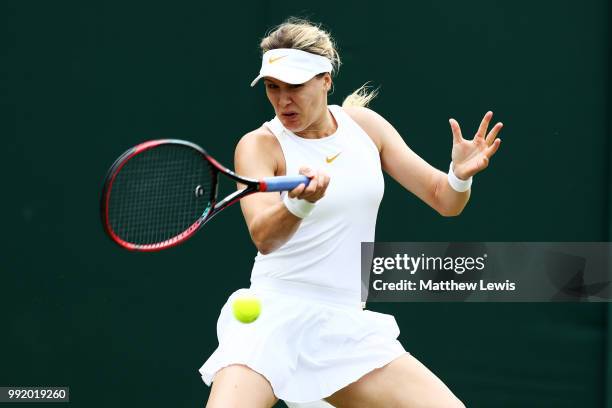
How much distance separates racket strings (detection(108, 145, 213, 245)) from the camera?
315 cm

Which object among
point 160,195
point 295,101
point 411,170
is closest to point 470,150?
point 411,170

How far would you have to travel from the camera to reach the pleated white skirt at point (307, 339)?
3.24 metres

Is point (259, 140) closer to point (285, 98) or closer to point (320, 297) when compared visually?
point (285, 98)

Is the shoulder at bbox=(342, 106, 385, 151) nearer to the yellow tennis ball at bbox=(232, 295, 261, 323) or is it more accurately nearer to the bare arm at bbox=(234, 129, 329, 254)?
the bare arm at bbox=(234, 129, 329, 254)

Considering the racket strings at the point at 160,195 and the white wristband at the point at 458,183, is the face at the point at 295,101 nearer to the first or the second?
the racket strings at the point at 160,195

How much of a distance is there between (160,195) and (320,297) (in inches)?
21.0

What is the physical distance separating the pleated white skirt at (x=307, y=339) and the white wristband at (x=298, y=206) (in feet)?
1.32

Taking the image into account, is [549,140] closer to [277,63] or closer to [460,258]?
[460,258]

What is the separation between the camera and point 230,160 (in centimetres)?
462

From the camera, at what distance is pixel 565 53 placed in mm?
4359

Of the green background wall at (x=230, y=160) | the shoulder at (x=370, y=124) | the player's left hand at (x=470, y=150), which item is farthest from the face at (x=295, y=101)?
the green background wall at (x=230, y=160)

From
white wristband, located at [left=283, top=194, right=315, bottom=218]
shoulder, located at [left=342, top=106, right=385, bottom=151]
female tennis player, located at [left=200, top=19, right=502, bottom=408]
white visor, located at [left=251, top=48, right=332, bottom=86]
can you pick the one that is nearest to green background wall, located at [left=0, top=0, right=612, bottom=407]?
shoulder, located at [left=342, top=106, right=385, bottom=151]

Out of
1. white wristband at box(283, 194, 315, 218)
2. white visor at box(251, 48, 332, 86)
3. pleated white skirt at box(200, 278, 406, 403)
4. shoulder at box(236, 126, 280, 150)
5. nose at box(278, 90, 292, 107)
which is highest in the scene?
white visor at box(251, 48, 332, 86)

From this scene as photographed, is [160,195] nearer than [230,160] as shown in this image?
Yes
